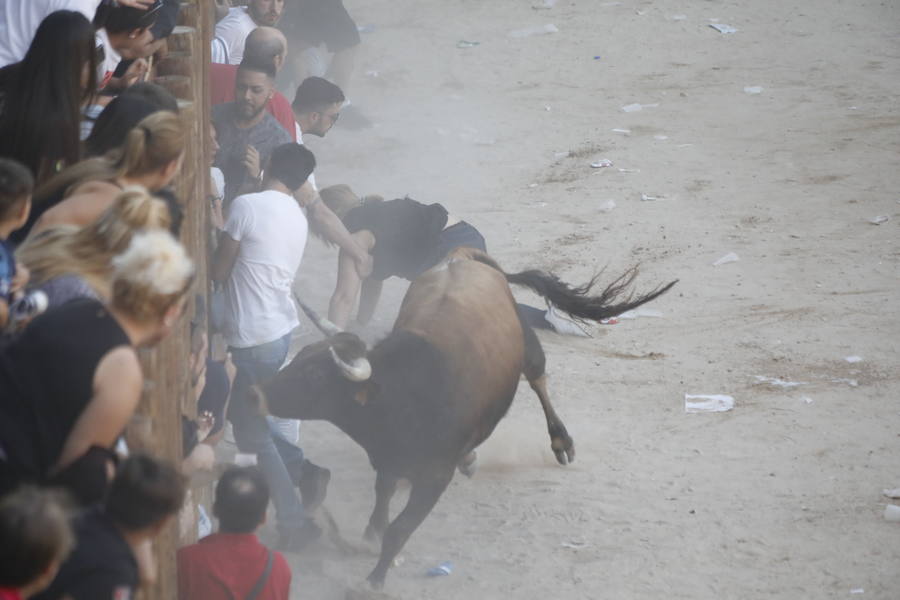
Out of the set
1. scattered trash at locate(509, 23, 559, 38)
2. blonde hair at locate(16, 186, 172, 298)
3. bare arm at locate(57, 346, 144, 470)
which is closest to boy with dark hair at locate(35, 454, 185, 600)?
bare arm at locate(57, 346, 144, 470)

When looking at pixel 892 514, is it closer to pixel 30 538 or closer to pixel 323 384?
pixel 323 384

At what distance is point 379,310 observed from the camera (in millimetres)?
9180

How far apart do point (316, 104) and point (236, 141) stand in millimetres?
1401

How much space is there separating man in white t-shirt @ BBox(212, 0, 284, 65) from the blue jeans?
342cm

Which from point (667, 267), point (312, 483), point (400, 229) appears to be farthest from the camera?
point (667, 267)

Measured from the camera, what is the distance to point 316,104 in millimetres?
8031

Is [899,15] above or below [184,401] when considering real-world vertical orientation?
below

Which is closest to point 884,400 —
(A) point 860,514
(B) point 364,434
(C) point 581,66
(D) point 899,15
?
(A) point 860,514

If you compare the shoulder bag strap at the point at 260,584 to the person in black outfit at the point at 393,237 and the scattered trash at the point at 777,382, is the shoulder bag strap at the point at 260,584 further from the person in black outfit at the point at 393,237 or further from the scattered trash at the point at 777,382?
the scattered trash at the point at 777,382

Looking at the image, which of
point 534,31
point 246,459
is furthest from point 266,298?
point 534,31

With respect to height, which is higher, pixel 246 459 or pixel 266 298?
pixel 266 298

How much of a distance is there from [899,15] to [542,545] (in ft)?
40.8

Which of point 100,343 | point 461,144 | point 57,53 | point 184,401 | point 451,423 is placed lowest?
point 461,144

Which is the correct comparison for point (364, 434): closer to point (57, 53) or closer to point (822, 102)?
point (57, 53)
